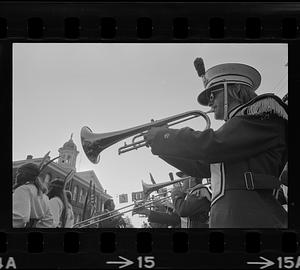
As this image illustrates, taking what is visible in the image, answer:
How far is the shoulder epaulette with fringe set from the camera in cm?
282

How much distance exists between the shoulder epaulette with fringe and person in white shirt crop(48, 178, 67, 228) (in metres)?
1.10

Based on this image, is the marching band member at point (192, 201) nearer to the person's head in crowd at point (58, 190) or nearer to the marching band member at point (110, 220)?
the marching band member at point (110, 220)

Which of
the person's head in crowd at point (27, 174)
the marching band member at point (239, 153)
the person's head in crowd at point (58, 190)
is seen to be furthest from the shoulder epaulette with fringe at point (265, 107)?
the person's head in crowd at point (27, 174)

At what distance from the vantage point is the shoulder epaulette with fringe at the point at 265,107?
9.25ft

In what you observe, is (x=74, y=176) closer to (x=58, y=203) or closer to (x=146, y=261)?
(x=58, y=203)

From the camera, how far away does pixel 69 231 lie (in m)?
2.78

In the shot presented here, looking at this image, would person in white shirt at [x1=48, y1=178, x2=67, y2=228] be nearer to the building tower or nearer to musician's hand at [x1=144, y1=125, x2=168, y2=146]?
the building tower

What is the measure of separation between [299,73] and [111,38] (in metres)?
1.09

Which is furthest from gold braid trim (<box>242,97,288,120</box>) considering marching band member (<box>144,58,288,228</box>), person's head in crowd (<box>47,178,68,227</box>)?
person's head in crowd (<box>47,178,68,227</box>)

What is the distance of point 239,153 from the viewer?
283 centimetres

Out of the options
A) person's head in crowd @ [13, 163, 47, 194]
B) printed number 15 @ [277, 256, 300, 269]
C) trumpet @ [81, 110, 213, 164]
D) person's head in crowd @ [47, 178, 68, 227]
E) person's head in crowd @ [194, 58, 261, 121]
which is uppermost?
person's head in crowd @ [194, 58, 261, 121]

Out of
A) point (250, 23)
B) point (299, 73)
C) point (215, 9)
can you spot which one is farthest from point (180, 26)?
point (299, 73)

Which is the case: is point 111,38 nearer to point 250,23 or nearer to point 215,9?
point 215,9

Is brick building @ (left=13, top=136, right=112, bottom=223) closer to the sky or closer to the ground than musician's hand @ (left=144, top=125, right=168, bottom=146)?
closer to the ground
